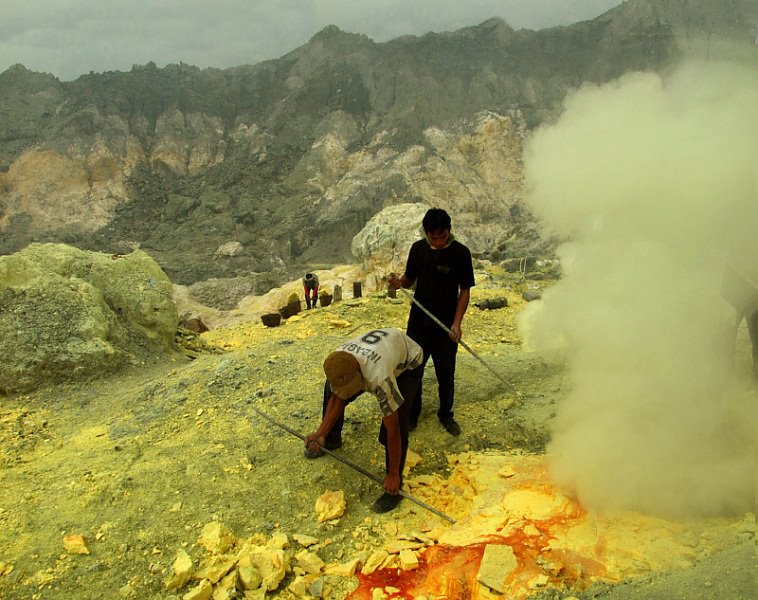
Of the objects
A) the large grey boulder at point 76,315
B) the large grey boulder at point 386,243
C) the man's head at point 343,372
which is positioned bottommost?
the large grey boulder at point 386,243

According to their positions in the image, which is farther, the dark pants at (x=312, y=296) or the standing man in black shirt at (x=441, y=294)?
the dark pants at (x=312, y=296)

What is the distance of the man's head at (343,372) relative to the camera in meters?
2.79

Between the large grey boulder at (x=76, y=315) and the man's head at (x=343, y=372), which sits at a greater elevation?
the man's head at (x=343, y=372)

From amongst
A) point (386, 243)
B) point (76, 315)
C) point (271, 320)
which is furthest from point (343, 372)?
point (386, 243)

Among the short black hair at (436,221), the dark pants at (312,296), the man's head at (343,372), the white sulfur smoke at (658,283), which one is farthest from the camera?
the dark pants at (312,296)

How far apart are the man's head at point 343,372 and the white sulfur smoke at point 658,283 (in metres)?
1.40

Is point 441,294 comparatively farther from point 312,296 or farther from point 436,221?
point 312,296

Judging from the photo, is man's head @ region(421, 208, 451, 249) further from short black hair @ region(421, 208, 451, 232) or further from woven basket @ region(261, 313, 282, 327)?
woven basket @ region(261, 313, 282, 327)

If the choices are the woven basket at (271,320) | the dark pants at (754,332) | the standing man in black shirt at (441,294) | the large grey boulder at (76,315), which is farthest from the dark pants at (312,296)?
the dark pants at (754,332)

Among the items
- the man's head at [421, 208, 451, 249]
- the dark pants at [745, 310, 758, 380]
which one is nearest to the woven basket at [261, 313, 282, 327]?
the man's head at [421, 208, 451, 249]

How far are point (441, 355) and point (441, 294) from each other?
420 mm

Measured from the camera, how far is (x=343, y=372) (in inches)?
110

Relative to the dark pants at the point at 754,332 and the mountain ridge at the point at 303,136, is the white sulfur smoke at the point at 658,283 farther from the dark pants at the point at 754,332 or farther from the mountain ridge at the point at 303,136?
the mountain ridge at the point at 303,136

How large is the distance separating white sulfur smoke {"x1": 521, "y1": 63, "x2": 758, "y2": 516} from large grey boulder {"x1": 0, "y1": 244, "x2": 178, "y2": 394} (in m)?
4.52
